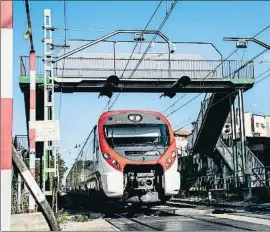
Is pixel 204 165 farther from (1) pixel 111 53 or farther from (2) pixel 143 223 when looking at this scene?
(2) pixel 143 223

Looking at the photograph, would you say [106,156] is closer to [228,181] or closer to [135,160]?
[135,160]

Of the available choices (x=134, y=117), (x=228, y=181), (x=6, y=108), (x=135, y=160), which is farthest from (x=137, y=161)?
(x=228, y=181)

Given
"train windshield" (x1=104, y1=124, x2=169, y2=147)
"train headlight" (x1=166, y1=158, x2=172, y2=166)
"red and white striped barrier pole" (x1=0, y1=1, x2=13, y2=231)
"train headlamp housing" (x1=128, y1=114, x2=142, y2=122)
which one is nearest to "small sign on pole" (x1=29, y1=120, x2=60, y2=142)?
"train windshield" (x1=104, y1=124, x2=169, y2=147)

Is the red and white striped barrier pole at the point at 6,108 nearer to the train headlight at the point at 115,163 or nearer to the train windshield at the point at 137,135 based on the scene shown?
the train headlight at the point at 115,163

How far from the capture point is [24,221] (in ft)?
29.0

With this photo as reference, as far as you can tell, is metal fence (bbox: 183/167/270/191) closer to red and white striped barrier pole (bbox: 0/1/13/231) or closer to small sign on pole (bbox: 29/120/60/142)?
small sign on pole (bbox: 29/120/60/142)

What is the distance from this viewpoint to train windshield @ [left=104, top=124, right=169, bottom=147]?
543 inches

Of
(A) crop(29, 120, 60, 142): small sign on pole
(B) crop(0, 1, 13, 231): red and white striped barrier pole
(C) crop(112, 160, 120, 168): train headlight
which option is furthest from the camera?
(C) crop(112, 160, 120, 168): train headlight

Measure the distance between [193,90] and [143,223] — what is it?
14764 millimetres

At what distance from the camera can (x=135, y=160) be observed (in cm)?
1318

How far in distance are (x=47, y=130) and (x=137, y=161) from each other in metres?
2.89

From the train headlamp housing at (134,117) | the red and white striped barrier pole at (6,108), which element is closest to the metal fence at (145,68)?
the train headlamp housing at (134,117)

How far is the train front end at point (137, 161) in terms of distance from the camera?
512 inches

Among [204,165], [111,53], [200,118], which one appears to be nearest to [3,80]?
[111,53]
